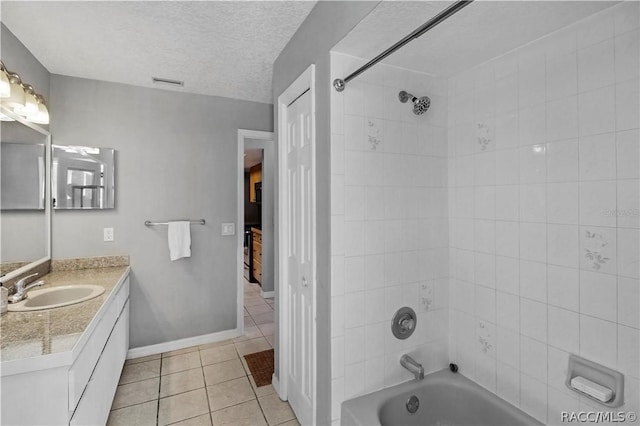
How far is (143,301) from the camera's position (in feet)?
9.20

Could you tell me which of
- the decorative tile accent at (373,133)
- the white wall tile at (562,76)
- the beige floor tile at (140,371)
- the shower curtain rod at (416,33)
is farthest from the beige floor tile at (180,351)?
the white wall tile at (562,76)

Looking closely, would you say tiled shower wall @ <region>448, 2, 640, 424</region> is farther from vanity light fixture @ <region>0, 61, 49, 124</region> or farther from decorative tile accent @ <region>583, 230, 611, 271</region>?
vanity light fixture @ <region>0, 61, 49, 124</region>

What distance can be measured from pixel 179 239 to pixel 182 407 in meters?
1.36

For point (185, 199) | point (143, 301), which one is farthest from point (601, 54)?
point (143, 301)

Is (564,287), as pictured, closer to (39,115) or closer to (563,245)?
(563,245)

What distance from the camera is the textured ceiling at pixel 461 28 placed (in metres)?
1.21

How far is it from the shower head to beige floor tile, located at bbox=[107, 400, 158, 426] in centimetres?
249

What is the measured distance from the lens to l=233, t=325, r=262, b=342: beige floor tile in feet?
10.3

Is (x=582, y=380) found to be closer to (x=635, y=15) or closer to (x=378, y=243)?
(x=378, y=243)

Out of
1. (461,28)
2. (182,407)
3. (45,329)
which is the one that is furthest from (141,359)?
(461,28)

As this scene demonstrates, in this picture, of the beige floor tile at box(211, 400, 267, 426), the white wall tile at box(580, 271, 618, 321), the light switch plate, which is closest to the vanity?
the beige floor tile at box(211, 400, 267, 426)

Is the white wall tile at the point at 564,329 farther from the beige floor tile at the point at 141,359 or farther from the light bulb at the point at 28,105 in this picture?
the light bulb at the point at 28,105

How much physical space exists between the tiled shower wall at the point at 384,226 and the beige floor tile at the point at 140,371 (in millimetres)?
1776

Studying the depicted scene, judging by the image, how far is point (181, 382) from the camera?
93.4 inches
